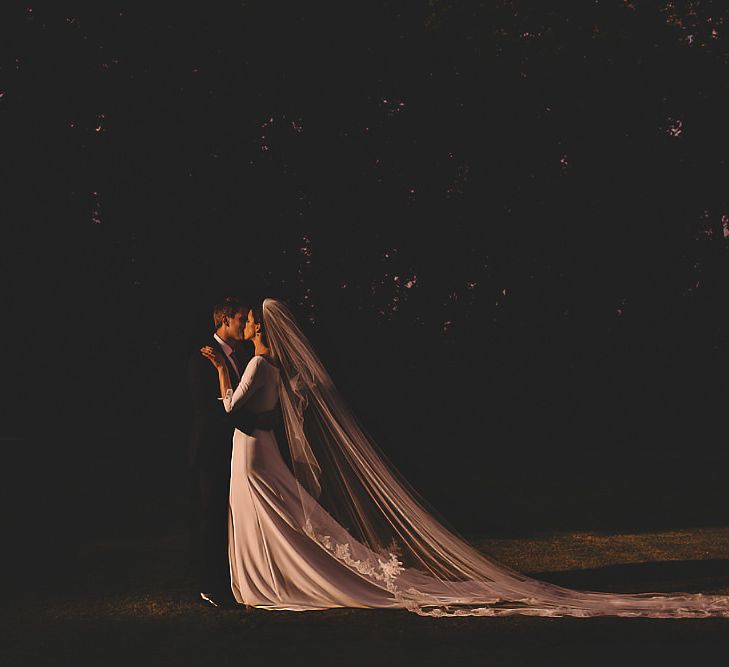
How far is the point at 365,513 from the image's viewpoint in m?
8.66

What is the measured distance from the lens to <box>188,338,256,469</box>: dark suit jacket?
326 inches

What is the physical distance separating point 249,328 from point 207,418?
66 centimetres

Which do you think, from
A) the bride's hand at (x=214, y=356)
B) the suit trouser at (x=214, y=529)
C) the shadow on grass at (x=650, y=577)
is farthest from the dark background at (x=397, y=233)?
the bride's hand at (x=214, y=356)

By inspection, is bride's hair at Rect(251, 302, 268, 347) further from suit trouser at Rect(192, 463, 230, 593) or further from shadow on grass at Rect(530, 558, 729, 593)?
shadow on grass at Rect(530, 558, 729, 593)

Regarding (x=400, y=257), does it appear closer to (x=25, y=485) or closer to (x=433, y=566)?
(x=25, y=485)

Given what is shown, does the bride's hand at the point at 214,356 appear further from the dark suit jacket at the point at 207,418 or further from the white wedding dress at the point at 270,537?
the white wedding dress at the point at 270,537

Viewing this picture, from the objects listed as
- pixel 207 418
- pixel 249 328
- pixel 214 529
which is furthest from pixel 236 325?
pixel 214 529

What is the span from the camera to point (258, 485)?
332 inches

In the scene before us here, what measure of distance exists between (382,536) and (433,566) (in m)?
0.42

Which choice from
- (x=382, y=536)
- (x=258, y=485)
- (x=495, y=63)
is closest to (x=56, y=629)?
(x=258, y=485)

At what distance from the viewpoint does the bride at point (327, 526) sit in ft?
27.0

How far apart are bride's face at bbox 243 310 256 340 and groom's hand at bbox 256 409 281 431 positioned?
52 centimetres

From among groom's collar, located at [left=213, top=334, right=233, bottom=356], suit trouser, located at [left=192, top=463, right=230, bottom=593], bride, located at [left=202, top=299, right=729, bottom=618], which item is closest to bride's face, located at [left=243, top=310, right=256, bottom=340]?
bride, located at [left=202, top=299, right=729, bottom=618]

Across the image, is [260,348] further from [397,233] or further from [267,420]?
[397,233]
